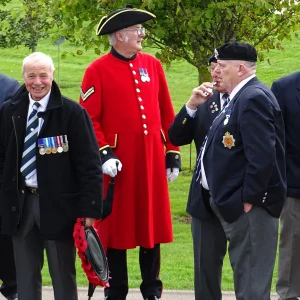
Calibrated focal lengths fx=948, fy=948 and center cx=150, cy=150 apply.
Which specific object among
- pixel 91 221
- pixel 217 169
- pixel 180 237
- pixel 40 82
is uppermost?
pixel 40 82

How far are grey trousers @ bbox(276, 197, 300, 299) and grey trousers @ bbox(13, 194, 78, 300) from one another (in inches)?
65.7

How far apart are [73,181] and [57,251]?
1.49 feet

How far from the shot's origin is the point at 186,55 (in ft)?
36.4

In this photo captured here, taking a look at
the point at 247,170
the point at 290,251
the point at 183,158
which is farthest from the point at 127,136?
the point at 183,158

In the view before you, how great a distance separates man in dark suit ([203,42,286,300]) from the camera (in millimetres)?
5566

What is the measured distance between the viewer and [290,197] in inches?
270

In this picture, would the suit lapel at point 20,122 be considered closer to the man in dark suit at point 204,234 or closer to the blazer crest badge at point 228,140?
the man in dark suit at point 204,234

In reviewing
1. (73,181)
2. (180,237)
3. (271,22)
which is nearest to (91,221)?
(73,181)

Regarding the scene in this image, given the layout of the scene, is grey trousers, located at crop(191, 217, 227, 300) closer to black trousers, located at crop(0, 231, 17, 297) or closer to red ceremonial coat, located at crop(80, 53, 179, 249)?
red ceremonial coat, located at crop(80, 53, 179, 249)

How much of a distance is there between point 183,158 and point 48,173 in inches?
506

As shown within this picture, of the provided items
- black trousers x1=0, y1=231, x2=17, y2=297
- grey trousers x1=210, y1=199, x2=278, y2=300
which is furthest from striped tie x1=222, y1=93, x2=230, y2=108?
black trousers x1=0, y1=231, x2=17, y2=297

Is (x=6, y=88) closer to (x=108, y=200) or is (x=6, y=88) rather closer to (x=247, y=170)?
(x=108, y=200)

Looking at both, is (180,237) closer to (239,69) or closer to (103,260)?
(103,260)

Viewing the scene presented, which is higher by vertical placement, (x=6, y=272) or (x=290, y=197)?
(x=290, y=197)
